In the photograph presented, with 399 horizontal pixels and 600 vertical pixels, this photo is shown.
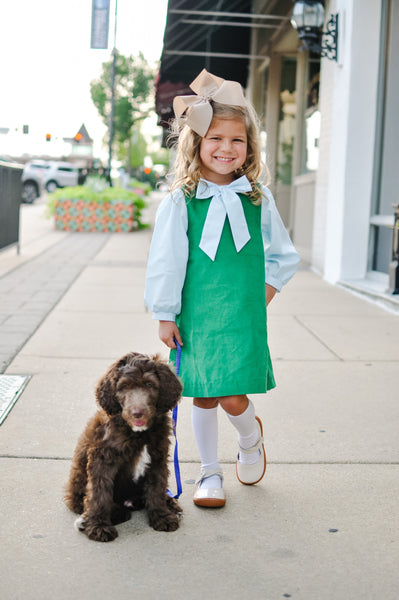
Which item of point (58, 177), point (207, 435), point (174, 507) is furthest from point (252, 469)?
point (58, 177)

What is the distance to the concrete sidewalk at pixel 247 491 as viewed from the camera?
2344 mm

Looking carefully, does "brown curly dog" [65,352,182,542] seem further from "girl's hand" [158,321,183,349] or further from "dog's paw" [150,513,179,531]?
"girl's hand" [158,321,183,349]

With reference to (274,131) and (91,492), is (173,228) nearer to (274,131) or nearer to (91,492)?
(91,492)

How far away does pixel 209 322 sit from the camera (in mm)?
2885

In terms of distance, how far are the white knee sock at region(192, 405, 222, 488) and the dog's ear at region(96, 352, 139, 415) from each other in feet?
1.65

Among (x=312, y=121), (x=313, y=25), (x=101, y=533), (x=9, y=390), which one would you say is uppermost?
(x=313, y=25)

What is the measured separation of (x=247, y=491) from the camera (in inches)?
123

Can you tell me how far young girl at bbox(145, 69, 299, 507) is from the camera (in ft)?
9.37

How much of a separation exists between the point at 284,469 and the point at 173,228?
1.29m

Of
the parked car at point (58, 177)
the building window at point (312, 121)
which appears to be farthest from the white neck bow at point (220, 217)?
the parked car at point (58, 177)

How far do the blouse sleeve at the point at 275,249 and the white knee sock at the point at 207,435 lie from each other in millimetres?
616

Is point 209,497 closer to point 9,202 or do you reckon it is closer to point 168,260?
point 168,260

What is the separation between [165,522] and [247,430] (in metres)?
0.58

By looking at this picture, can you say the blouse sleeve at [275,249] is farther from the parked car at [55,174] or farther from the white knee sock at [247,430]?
the parked car at [55,174]
